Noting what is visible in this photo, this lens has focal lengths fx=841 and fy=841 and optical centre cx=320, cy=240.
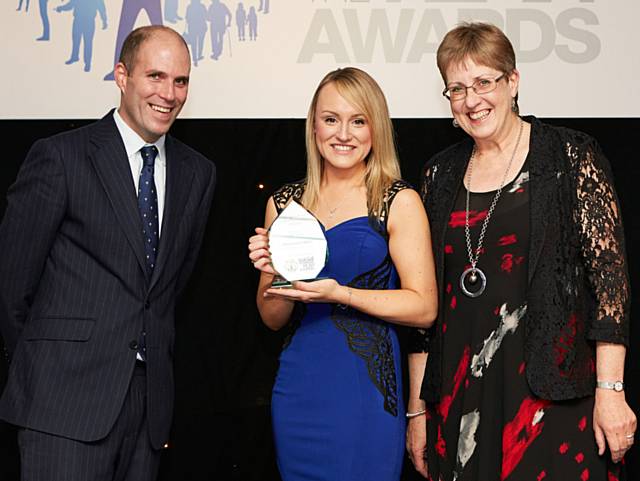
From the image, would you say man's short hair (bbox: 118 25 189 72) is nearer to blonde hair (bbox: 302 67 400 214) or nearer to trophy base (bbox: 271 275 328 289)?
blonde hair (bbox: 302 67 400 214)

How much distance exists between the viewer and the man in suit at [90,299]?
221 centimetres

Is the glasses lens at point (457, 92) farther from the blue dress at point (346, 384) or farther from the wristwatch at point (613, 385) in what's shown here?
the wristwatch at point (613, 385)

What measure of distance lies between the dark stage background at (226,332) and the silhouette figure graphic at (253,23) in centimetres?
35

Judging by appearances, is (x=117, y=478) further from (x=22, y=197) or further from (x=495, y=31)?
(x=495, y=31)

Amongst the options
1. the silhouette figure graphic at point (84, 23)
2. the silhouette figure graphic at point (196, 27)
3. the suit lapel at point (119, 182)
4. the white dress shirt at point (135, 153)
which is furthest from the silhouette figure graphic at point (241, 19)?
the suit lapel at point (119, 182)

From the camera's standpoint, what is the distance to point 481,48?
7.25 ft

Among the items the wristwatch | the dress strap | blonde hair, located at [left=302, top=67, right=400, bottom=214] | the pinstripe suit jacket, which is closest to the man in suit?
the pinstripe suit jacket

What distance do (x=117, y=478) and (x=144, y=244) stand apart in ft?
2.15

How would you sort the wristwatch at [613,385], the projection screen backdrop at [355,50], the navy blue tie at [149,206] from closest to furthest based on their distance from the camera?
the wristwatch at [613,385], the navy blue tie at [149,206], the projection screen backdrop at [355,50]

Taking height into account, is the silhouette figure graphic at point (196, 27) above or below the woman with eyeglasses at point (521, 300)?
above

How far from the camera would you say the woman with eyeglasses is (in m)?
2.09

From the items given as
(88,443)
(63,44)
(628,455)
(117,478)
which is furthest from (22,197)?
(628,455)

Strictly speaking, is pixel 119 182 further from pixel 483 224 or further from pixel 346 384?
pixel 483 224

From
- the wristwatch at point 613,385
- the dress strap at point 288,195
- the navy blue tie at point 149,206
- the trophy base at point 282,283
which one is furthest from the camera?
the dress strap at point 288,195
